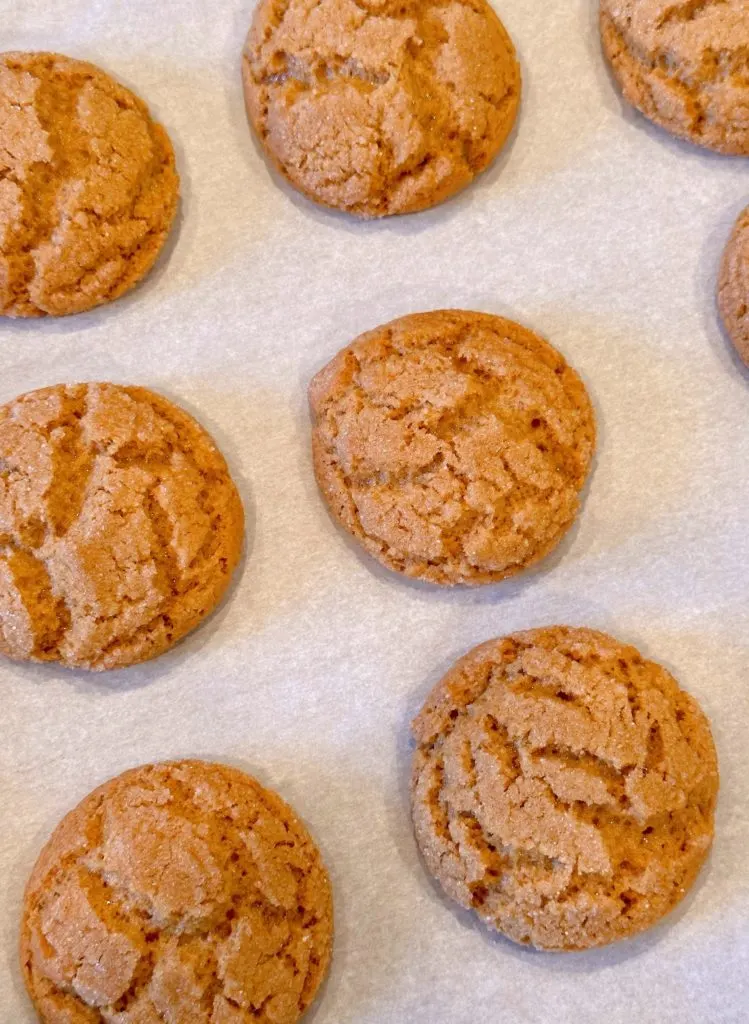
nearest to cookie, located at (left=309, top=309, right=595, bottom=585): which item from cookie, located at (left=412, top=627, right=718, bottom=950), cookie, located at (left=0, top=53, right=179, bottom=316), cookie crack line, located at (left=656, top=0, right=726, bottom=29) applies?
cookie, located at (left=412, top=627, right=718, bottom=950)

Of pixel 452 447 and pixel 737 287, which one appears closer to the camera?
pixel 452 447

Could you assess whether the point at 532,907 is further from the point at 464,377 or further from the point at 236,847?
the point at 464,377

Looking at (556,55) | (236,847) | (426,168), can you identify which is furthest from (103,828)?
(556,55)

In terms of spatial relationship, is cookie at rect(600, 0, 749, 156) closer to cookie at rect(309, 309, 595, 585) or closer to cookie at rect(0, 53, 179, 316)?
cookie at rect(309, 309, 595, 585)

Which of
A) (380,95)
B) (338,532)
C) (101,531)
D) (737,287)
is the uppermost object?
(380,95)

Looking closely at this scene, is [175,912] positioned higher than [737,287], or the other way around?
[737,287]

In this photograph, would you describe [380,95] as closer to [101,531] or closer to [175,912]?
A: [101,531]

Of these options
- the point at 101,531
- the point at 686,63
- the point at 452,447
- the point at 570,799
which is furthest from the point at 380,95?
the point at 570,799

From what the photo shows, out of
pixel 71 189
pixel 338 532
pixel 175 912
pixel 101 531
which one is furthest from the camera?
pixel 338 532
